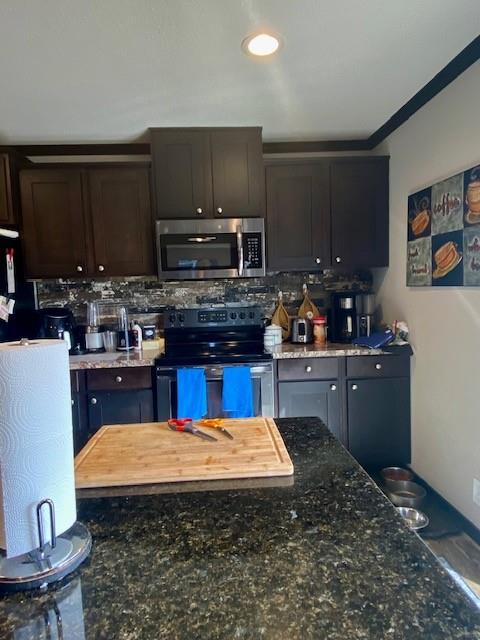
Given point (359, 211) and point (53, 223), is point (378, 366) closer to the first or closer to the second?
point (359, 211)

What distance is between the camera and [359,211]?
2926 mm

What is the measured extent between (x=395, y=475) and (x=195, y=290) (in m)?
1.98

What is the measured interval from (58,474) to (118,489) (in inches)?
11.2

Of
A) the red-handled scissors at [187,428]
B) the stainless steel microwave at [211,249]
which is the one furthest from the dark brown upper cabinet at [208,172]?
the red-handled scissors at [187,428]

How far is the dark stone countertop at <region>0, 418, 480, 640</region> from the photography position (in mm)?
527

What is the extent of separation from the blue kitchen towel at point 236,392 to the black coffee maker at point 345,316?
0.86 metres

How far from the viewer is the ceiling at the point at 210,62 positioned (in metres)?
1.56

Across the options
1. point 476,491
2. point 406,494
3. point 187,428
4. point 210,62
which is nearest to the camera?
point 187,428

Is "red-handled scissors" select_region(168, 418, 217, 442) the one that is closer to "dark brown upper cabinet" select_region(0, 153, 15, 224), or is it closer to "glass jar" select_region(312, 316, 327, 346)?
"glass jar" select_region(312, 316, 327, 346)

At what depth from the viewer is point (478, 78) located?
6.21 feet

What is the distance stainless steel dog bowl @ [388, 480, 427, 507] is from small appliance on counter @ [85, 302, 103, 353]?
2246 millimetres

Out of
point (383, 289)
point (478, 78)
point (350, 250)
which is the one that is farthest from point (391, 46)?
point (383, 289)

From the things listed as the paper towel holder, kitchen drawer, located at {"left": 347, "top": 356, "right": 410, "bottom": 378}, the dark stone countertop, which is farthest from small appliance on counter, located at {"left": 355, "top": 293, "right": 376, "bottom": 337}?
the paper towel holder

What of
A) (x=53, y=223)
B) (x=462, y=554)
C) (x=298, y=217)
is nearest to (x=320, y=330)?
(x=298, y=217)
